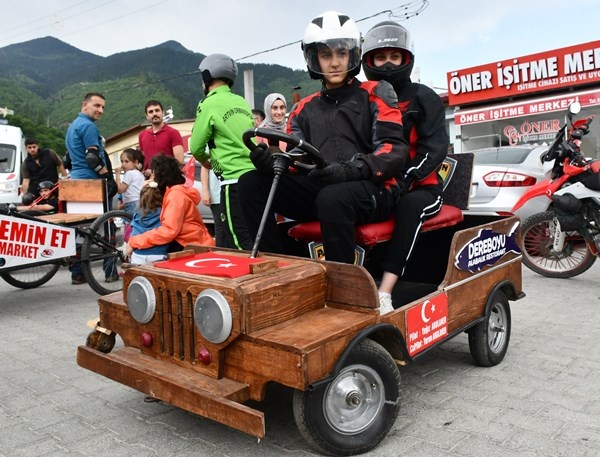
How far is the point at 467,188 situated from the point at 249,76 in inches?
651

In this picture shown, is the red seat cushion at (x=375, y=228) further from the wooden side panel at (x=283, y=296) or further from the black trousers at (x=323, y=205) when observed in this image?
the wooden side panel at (x=283, y=296)

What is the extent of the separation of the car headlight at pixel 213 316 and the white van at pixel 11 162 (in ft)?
39.7

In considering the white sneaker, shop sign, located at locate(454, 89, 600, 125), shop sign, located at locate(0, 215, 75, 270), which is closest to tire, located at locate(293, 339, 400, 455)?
the white sneaker

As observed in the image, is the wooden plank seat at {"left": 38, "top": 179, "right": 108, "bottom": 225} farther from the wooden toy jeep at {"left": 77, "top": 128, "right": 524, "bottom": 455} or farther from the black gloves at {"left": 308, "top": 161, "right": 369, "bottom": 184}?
the black gloves at {"left": 308, "top": 161, "right": 369, "bottom": 184}

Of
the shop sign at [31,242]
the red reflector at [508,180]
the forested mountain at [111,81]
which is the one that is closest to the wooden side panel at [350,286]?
the shop sign at [31,242]

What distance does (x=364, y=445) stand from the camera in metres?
2.66

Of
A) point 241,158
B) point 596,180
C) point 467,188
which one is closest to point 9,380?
point 241,158

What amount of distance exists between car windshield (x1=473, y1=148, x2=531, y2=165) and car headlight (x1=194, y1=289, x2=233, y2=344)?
6.27 metres

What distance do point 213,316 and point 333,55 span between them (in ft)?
6.01

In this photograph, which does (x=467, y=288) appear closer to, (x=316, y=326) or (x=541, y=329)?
(x=316, y=326)

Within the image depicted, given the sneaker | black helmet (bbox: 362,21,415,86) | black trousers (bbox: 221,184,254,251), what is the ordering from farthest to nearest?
the sneaker
black trousers (bbox: 221,184,254,251)
black helmet (bbox: 362,21,415,86)

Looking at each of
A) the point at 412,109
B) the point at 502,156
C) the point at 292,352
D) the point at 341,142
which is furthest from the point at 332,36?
the point at 502,156

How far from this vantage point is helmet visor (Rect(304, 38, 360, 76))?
348 cm

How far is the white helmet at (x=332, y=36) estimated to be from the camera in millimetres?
3457
